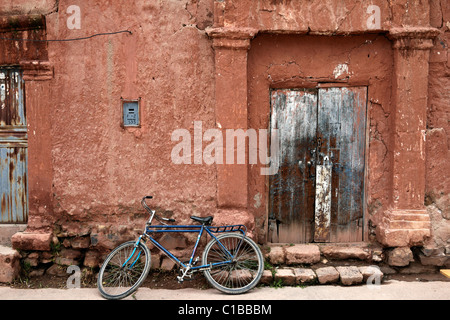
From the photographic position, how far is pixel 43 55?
4.61m

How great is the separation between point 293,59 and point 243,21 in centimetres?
79

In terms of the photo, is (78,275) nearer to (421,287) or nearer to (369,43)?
(421,287)

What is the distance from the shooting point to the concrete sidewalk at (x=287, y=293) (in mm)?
3947

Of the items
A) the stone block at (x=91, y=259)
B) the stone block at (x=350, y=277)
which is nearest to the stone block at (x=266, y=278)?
the stone block at (x=350, y=277)

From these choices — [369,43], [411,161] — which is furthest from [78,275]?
[369,43]

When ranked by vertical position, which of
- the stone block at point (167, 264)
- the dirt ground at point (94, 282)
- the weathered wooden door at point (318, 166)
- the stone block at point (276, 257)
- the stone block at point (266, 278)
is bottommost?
the dirt ground at point (94, 282)

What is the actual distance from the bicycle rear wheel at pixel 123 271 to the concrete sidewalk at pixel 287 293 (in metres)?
0.11

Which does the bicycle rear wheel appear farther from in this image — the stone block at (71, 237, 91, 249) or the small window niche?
the small window niche

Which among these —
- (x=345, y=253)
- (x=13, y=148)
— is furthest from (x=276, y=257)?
(x=13, y=148)

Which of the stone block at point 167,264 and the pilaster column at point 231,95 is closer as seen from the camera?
the pilaster column at point 231,95

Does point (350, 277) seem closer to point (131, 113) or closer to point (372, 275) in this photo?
point (372, 275)

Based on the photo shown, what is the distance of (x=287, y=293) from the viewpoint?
13.3ft

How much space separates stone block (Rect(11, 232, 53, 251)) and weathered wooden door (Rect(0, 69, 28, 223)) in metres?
0.38

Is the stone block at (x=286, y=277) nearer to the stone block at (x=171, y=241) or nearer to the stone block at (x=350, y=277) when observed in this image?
the stone block at (x=350, y=277)
